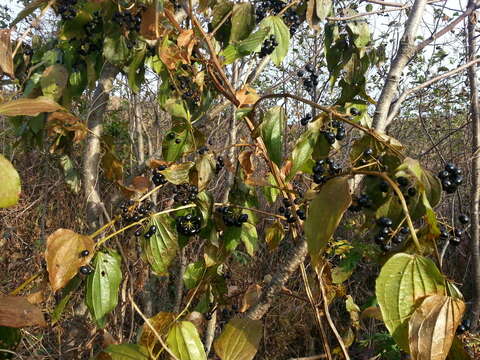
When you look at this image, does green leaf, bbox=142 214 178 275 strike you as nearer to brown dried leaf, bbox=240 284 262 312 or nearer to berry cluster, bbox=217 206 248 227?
berry cluster, bbox=217 206 248 227

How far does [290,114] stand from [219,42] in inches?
103

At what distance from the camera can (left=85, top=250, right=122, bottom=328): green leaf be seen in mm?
995

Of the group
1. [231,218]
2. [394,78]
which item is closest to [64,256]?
[231,218]

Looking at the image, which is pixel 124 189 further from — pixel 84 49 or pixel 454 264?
pixel 454 264

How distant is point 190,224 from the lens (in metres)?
1.14

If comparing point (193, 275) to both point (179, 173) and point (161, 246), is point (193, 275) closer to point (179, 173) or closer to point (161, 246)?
point (161, 246)

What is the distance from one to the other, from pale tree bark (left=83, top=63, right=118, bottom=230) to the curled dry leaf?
858 millimetres

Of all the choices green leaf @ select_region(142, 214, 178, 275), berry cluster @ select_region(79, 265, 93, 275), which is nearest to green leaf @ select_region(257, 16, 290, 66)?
green leaf @ select_region(142, 214, 178, 275)

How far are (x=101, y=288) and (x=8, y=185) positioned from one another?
0.44m

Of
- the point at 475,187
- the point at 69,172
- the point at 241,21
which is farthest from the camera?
the point at 475,187

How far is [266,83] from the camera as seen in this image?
18.2ft

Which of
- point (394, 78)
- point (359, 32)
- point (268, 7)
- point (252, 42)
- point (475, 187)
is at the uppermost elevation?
point (268, 7)

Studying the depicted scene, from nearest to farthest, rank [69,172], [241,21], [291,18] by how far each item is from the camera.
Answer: [241,21], [291,18], [69,172]

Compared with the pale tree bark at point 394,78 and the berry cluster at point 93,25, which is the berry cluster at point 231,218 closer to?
the pale tree bark at point 394,78
